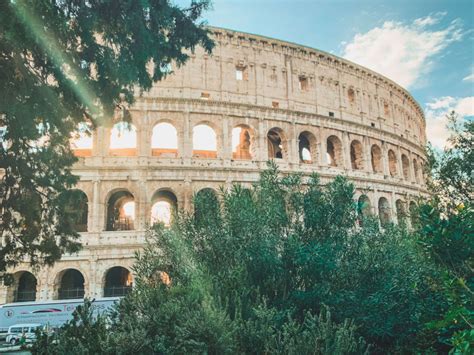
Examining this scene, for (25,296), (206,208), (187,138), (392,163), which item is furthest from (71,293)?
(392,163)

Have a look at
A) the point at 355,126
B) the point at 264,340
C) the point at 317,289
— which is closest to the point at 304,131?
the point at 355,126

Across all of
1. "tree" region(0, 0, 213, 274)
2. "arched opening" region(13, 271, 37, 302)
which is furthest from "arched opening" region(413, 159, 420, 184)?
"arched opening" region(13, 271, 37, 302)

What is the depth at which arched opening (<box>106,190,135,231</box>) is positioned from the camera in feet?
62.3

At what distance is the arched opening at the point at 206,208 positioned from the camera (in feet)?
26.3

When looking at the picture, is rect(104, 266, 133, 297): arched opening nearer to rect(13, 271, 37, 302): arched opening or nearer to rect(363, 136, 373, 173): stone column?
rect(13, 271, 37, 302): arched opening

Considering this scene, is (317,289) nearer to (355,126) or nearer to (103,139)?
(103,139)

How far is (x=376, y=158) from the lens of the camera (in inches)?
941

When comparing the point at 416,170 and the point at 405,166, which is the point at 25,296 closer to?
the point at 405,166

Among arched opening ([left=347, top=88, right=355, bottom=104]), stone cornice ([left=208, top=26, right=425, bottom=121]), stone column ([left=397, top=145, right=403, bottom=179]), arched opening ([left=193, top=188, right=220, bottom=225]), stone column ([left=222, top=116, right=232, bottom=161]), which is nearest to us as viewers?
arched opening ([left=193, top=188, right=220, bottom=225])

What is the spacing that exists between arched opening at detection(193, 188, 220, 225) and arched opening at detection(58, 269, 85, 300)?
37.8 ft

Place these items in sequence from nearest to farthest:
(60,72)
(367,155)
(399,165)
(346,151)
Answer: (60,72) < (346,151) < (367,155) < (399,165)

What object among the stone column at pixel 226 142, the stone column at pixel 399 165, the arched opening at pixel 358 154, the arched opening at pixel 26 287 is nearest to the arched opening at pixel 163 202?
the stone column at pixel 226 142

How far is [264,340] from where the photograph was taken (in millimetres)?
4980

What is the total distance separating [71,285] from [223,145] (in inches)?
400
